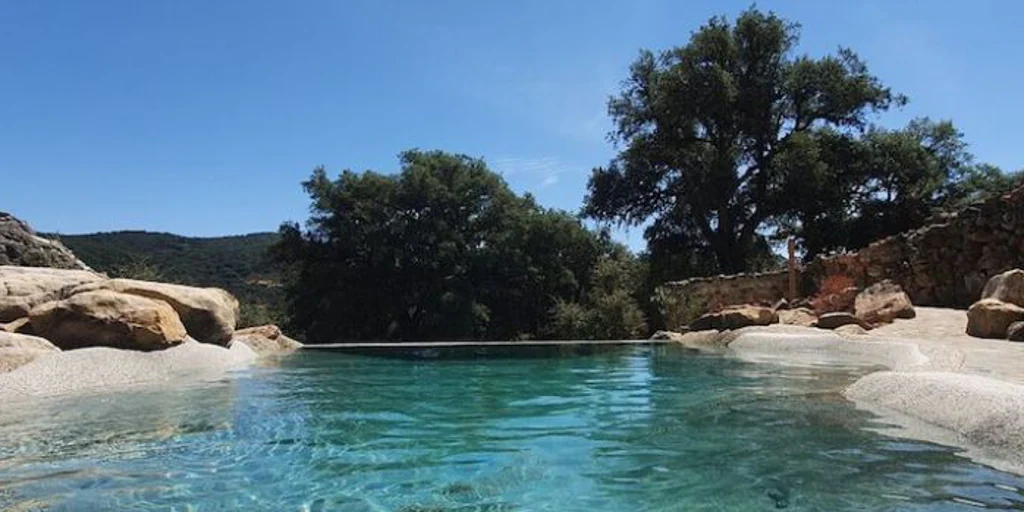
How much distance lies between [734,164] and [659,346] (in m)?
13.0

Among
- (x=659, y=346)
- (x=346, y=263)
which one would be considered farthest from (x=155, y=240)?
(x=659, y=346)

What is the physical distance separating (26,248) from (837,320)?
1421cm

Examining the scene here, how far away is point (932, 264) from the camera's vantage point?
51.9ft

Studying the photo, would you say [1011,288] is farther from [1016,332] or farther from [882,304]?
[882,304]

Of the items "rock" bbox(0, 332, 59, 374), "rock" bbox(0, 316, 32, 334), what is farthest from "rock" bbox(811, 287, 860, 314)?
"rock" bbox(0, 316, 32, 334)

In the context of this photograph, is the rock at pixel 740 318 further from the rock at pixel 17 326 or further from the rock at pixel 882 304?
the rock at pixel 17 326

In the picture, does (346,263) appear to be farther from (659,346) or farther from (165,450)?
(165,450)

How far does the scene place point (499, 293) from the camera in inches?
1045

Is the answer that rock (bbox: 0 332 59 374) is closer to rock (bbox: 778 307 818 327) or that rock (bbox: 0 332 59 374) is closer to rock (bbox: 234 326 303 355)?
rock (bbox: 234 326 303 355)

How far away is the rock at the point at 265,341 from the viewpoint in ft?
48.5

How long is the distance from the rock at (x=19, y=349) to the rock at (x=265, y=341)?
5.54 meters

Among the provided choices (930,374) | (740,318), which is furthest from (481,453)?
(740,318)

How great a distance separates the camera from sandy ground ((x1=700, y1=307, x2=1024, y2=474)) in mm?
4996

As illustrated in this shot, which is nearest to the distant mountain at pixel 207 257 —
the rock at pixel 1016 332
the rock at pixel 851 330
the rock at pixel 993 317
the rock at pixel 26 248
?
the rock at pixel 26 248
